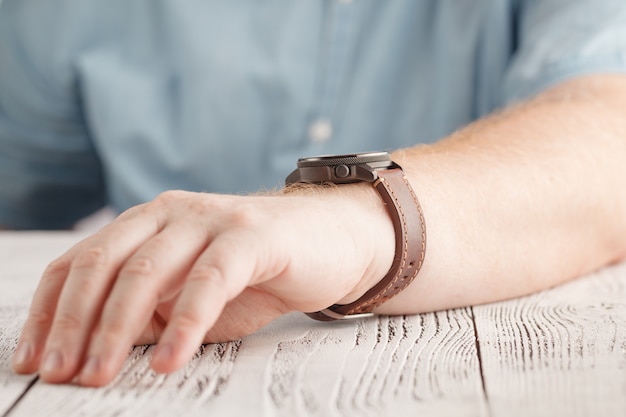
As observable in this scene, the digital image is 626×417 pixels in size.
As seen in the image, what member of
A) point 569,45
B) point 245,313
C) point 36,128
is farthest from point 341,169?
point 36,128

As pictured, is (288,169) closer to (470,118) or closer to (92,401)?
(470,118)

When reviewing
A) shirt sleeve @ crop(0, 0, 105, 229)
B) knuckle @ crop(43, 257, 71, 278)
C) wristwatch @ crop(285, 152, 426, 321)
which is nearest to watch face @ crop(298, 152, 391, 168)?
wristwatch @ crop(285, 152, 426, 321)

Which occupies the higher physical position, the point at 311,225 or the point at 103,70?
the point at 103,70

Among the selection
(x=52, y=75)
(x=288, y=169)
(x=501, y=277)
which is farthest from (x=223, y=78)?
(x=501, y=277)

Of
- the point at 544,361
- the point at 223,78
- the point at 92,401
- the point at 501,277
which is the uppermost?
the point at 223,78

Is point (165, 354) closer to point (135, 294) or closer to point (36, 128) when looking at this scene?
point (135, 294)

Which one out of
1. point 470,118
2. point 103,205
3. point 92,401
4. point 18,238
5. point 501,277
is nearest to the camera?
point 92,401

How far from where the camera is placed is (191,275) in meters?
0.56

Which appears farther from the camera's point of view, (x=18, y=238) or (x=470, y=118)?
(x=470, y=118)

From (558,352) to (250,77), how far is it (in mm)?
908

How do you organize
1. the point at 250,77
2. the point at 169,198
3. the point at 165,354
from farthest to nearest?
the point at 250,77 → the point at 169,198 → the point at 165,354

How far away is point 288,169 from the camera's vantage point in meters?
1.45

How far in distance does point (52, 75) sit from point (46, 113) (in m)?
0.09

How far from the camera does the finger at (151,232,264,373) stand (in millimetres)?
534
